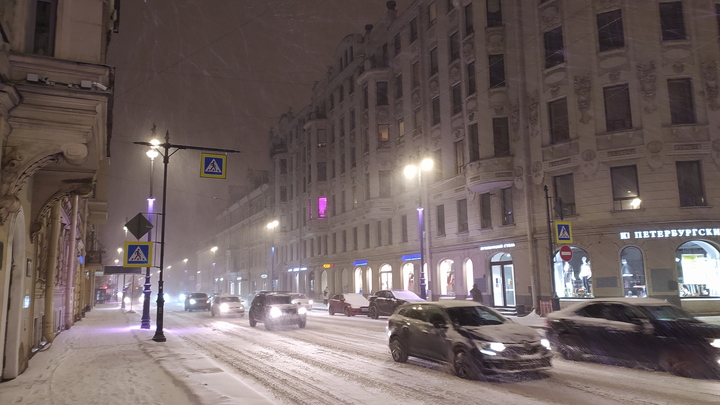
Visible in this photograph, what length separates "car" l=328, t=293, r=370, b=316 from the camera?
A: 33.2 meters

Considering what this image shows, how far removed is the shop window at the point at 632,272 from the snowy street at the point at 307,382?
14.5 meters

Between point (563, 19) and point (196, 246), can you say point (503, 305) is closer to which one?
point (563, 19)

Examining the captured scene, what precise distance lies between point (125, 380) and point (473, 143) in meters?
25.3

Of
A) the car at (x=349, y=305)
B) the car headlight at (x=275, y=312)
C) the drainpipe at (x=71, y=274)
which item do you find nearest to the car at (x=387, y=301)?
the car at (x=349, y=305)

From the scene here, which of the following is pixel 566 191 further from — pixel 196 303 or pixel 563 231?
pixel 196 303

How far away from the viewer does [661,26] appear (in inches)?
990

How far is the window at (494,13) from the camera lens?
30859mm

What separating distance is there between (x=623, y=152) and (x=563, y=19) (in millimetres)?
7900

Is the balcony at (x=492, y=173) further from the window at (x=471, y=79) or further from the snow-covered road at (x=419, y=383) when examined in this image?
the snow-covered road at (x=419, y=383)

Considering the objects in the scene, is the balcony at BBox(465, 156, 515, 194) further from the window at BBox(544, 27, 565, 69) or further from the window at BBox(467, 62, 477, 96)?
the window at BBox(544, 27, 565, 69)

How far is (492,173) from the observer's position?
95.9 feet

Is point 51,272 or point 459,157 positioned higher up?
point 459,157

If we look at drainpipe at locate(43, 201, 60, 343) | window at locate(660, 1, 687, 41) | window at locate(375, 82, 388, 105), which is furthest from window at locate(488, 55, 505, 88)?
drainpipe at locate(43, 201, 60, 343)

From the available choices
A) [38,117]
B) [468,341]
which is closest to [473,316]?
[468,341]
